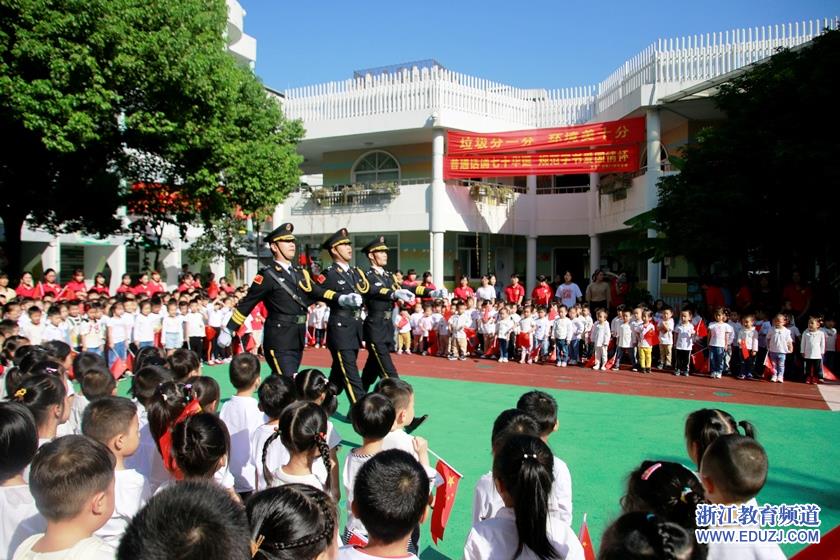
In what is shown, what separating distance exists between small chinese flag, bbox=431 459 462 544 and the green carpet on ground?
0.79 m

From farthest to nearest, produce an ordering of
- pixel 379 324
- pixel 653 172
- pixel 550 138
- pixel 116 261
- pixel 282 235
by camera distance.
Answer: pixel 116 261
pixel 550 138
pixel 653 172
pixel 379 324
pixel 282 235

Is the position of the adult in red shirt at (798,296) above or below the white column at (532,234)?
below

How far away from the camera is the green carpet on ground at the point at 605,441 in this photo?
4.60m

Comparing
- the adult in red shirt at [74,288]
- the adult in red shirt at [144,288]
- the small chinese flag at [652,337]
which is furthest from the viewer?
the adult in red shirt at [144,288]

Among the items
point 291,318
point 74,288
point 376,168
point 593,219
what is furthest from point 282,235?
point 376,168

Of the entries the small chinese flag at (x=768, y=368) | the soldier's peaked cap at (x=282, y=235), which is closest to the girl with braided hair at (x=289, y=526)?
the soldier's peaked cap at (x=282, y=235)

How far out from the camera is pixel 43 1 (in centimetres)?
1096

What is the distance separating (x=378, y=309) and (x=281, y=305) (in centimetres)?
118

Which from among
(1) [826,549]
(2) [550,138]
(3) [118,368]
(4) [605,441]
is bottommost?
(4) [605,441]

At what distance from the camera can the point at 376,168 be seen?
Answer: 72.1 feet

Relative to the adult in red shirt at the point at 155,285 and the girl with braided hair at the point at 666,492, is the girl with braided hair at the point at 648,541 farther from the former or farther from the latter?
the adult in red shirt at the point at 155,285

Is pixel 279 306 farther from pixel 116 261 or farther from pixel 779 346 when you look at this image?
pixel 116 261

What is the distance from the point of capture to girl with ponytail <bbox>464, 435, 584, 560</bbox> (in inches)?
88.1

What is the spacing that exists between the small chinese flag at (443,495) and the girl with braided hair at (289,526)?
1.19m
